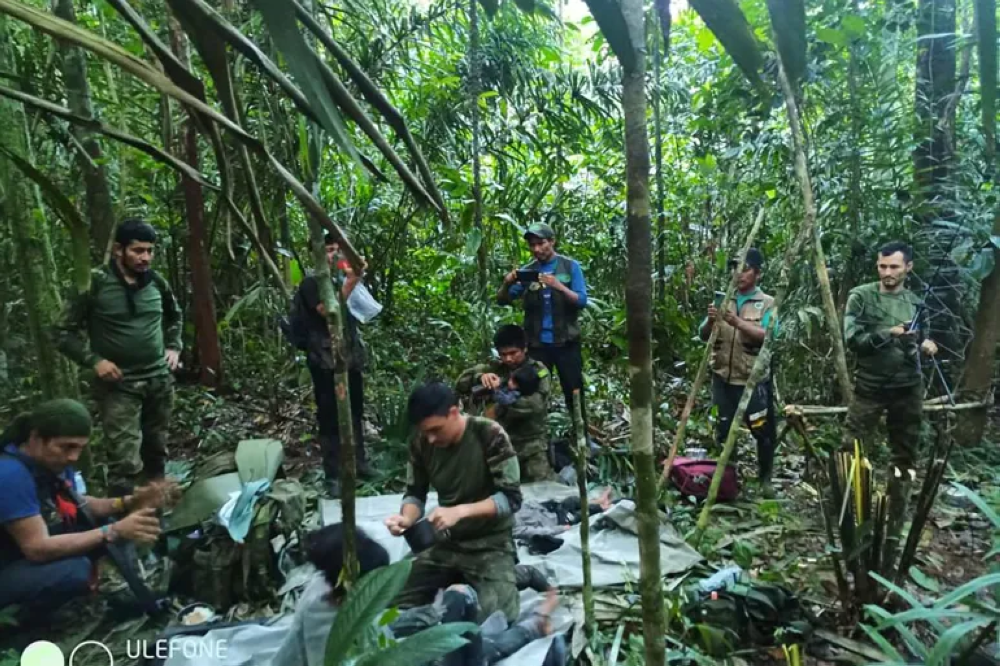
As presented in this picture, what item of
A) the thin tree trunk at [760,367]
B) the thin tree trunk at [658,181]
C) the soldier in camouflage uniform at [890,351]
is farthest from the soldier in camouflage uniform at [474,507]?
the thin tree trunk at [658,181]

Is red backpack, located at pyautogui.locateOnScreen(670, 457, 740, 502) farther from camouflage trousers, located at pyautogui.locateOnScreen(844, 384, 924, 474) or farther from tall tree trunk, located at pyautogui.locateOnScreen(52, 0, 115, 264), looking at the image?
tall tree trunk, located at pyautogui.locateOnScreen(52, 0, 115, 264)

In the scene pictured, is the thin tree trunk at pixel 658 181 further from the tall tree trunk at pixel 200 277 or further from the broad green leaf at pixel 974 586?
the broad green leaf at pixel 974 586

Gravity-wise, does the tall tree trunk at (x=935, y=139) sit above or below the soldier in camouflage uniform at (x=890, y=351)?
above

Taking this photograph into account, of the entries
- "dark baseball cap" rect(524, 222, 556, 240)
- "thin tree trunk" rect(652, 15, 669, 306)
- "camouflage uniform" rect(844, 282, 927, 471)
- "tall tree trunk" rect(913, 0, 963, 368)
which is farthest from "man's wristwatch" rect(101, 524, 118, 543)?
"tall tree trunk" rect(913, 0, 963, 368)

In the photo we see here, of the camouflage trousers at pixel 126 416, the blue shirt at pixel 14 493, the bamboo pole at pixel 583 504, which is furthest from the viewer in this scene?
the camouflage trousers at pixel 126 416

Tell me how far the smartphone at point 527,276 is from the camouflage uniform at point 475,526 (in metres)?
1.87

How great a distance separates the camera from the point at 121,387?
3283 mm

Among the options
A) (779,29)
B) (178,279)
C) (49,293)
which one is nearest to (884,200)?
(779,29)

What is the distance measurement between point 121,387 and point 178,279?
9.83ft

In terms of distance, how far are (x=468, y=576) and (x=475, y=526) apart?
19 centimetres

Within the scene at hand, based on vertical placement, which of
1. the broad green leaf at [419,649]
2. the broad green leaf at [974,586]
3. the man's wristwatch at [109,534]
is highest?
the broad green leaf at [419,649]

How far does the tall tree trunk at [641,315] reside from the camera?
3.10 feet

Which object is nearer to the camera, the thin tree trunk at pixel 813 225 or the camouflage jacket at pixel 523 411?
the thin tree trunk at pixel 813 225

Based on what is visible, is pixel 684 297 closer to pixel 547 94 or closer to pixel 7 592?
pixel 547 94
